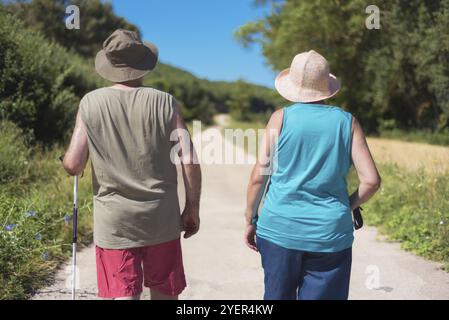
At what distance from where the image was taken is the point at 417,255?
595cm

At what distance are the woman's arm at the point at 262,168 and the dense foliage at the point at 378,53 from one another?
1684cm

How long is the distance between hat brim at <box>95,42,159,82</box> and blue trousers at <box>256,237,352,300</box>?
1107mm

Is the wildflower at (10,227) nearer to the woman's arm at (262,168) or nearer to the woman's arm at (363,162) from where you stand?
the woman's arm at (262,168)

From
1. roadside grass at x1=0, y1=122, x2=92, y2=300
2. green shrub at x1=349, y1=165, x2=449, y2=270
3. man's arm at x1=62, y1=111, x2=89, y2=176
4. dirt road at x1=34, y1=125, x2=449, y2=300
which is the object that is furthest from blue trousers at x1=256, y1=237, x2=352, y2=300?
green shrub at x1=349, y1=165, x2=449, y2=270

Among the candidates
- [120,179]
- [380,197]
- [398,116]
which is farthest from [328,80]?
[398,116]

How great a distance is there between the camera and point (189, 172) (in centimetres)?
294

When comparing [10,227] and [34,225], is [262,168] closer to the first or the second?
[10,227]

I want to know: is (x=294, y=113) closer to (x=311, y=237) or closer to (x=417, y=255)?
(x=311, y=237)

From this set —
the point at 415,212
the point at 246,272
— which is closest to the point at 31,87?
the point at 246,272

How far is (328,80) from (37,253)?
360 cm

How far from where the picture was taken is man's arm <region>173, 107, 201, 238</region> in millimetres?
2852

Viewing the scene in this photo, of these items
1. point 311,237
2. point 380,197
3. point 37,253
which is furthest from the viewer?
point 380,197

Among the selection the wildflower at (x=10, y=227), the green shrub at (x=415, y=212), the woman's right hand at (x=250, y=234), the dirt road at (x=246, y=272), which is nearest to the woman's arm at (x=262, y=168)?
the woman's right hand at (x=250, y=234)

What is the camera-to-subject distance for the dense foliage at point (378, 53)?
1942cm
